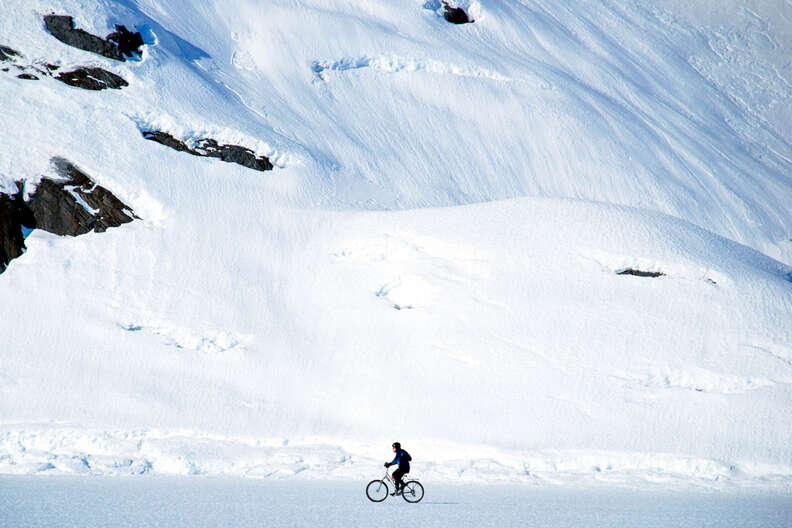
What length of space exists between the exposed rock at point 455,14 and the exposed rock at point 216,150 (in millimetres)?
27389

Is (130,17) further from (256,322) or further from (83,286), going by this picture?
(256,322)

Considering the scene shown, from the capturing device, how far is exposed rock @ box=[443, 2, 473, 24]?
5847cm

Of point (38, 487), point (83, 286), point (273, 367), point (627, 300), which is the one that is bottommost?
point (83, 286)

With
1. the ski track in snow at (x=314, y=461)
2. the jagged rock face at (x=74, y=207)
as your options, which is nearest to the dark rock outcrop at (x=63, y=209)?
the jagged rock face at (x=74, y=207)

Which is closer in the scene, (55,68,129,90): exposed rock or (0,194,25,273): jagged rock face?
(0,194,25,273): jagged rock face

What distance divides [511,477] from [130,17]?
35.2 m

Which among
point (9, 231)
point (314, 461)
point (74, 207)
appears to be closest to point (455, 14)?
point (74, 207)

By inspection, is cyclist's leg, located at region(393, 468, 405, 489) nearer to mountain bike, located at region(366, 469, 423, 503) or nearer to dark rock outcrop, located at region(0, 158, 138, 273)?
mountain bike, located at region(366, 469, 423, 503)

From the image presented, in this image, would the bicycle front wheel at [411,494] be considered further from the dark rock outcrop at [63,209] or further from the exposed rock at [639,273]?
the dark rock outcrop at [63,209]

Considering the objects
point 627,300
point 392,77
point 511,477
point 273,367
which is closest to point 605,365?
point 627,300

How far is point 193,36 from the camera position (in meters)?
47.1

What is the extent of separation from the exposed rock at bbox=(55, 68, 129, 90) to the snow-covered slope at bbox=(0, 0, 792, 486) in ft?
2.05

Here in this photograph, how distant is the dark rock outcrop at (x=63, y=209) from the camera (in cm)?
3103

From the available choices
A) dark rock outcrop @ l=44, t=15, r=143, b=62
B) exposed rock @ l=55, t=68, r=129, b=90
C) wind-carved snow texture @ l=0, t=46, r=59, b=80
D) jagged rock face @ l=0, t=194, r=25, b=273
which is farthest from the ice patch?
jagged rock face @ l=0, t=194, r=25, b=273
